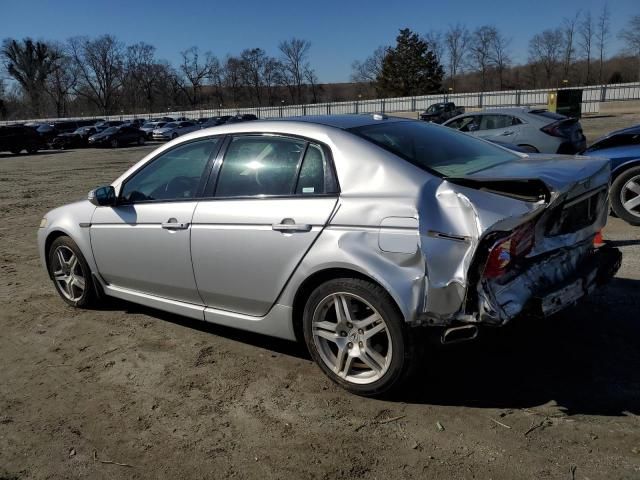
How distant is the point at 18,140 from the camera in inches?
1236

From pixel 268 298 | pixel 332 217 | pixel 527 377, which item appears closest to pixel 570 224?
pixel 527 377

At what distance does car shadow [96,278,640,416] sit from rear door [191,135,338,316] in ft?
2.24

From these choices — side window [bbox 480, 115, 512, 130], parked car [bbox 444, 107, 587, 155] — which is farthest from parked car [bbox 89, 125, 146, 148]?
side window [bbox 480, 115, 512, 130]

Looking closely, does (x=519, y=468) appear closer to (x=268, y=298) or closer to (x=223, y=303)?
(x=268, y=298)

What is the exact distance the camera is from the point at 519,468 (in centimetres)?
266

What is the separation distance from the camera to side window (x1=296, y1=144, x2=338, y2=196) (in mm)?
3410

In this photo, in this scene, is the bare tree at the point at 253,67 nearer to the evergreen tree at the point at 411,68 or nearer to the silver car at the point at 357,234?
the evergreen tree at the point at 411,68

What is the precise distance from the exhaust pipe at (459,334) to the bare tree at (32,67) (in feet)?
378

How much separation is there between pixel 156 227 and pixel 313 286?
1.45 meters

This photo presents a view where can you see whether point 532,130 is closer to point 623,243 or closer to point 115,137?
point 623,243

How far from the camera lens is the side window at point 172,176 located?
4.12 metres

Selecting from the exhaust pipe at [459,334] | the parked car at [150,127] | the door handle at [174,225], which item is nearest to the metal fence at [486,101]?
the parked car at [150,127]

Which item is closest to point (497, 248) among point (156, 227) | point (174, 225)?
point (174, 225)

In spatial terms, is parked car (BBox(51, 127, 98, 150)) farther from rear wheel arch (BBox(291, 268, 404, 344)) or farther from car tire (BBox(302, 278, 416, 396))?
car tire (BBox(302, 278, 416, 396))
